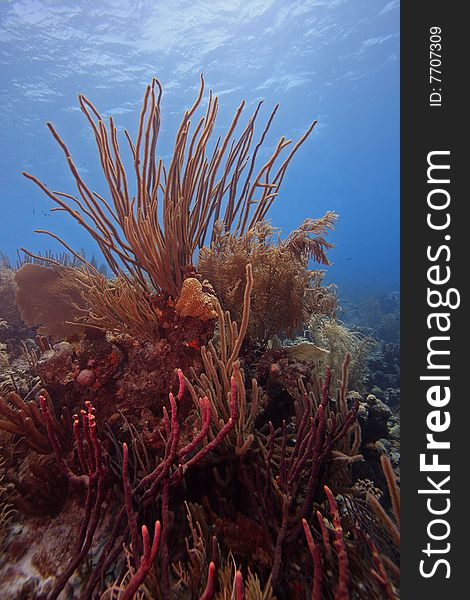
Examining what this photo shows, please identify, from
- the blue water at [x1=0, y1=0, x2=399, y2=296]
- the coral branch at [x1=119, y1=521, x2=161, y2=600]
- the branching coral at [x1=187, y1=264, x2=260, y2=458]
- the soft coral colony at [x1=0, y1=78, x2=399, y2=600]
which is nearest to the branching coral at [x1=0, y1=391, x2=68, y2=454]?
the soft coral colony at [x1=0, y1=78, x2=399, y2=600]

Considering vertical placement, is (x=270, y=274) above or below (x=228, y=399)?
above

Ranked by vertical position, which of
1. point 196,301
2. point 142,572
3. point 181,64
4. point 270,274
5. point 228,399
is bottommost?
point 142,572

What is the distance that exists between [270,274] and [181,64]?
3053cm

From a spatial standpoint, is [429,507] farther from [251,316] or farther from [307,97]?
[307,97]

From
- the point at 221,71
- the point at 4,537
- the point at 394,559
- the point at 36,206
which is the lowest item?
the point at 4,537

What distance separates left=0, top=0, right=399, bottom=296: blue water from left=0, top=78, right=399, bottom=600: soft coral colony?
8.47 meters

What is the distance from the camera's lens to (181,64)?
26.5 meters

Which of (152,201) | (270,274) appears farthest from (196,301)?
(152,201)

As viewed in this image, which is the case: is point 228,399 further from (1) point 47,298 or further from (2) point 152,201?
(1) point 47,298

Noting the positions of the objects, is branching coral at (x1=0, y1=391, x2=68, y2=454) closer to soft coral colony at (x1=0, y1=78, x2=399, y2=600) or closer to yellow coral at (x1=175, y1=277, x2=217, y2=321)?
soft coral colony at (x1=0, y1=78, x2=399, y2=600)

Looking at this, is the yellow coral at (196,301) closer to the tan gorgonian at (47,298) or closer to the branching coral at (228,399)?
the branching coral at (228,399)

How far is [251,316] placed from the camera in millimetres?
3645

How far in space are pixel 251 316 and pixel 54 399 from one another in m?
Result: 2.15

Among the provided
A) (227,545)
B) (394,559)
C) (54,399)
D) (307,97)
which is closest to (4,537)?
(54,399)
